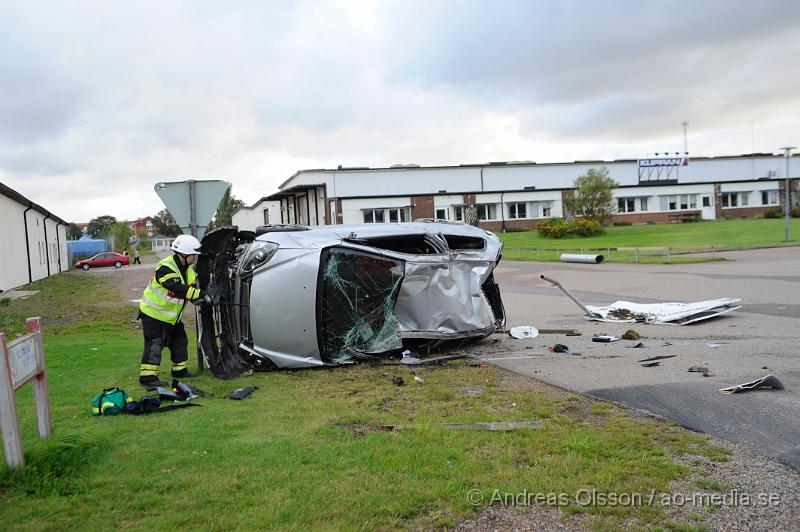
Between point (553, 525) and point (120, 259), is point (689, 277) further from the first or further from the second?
point (120, 259)

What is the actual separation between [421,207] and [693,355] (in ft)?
150

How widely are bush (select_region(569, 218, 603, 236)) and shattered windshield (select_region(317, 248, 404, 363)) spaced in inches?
1537

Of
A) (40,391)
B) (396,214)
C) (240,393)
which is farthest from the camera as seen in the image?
(396,214)

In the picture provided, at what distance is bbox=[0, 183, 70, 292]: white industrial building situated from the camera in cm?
2627

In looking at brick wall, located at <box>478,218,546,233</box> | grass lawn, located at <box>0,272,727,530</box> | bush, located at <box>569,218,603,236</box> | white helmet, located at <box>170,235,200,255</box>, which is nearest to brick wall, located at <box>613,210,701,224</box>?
brick wall, located at <box>478,218,546,233</box>

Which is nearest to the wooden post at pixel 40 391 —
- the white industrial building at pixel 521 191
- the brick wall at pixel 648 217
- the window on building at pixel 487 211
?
the white industrial building at pixel 521 191

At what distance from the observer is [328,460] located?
4.60 meters

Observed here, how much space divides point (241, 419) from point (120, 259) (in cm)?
4959

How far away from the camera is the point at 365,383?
7.49 meters

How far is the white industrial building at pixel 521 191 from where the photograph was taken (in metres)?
52.2

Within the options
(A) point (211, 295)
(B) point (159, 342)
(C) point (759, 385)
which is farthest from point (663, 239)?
(B) point (159, 342)

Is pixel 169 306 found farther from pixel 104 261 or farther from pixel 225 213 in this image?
pixel 225 213

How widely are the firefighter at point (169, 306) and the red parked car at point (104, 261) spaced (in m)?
46.0

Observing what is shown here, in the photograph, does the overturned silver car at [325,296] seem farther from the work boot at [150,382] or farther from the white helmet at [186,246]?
the work boot at [150,382]
